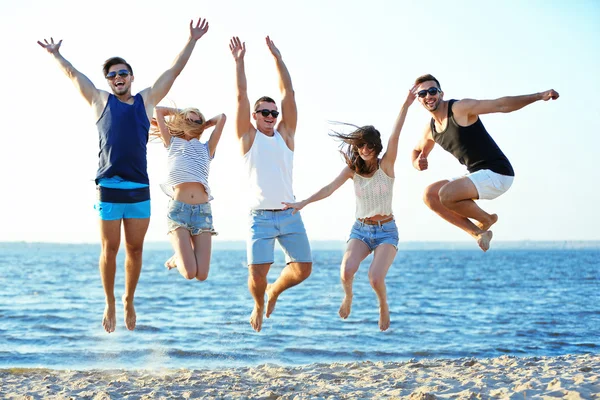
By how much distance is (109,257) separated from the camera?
8039 millimetres

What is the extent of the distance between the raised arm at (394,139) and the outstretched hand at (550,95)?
1.50m

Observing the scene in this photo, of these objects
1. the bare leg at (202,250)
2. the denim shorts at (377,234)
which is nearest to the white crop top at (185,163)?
the bare leg at (202,250)

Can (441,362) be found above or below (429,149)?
below

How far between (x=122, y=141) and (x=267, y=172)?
5.67 ft

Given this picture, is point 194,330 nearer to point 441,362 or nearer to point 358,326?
point 358,326

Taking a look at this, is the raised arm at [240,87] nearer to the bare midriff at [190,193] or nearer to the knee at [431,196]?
the bare midriff at [190,193]

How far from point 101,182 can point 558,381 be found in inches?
291

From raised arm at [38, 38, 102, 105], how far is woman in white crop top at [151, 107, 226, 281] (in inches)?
42.7

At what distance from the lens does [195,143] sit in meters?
8.84

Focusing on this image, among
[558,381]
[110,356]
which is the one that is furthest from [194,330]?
[558,381]

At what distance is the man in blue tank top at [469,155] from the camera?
8344 mm

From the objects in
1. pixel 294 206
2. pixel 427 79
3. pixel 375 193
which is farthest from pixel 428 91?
pixel 294 206

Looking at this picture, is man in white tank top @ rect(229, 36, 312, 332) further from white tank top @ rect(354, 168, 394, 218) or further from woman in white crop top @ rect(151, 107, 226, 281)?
white tank top @ rect(354, 168, 394, 218)

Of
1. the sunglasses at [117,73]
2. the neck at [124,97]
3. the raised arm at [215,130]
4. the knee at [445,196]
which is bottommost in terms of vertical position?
the knee at [445,196]
